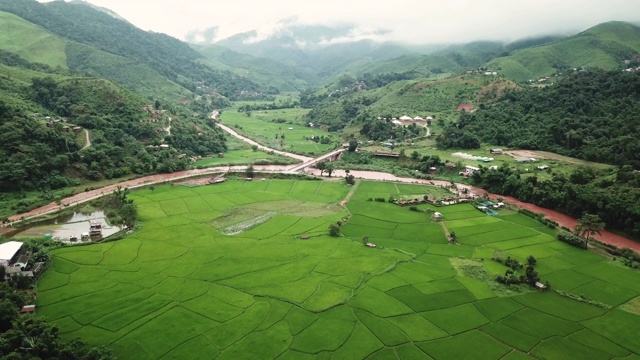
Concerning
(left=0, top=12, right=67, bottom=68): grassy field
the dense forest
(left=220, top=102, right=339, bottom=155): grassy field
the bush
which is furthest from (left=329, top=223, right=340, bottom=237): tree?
(left=0, top=12, right=67, bottom=68): grassy field

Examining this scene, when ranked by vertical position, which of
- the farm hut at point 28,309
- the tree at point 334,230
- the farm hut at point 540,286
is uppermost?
the farm hut at point 28,309

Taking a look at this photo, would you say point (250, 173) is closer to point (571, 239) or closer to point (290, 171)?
point (290, 171)

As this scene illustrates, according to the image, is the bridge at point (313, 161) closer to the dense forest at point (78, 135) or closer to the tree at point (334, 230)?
the dense forest at point (78, 135)

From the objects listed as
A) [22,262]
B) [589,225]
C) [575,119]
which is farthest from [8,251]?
[575,119]

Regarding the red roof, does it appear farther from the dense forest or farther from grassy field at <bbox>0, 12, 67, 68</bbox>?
grassy field at <bbox>0, 12, 67, 68</bbox>

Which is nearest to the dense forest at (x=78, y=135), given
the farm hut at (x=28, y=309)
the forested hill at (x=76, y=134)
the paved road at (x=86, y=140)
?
the forested hill at (x=76, y=134)
